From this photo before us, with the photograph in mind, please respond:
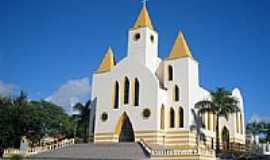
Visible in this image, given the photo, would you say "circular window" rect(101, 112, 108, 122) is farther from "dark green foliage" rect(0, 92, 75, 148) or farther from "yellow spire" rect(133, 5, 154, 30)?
"yellow spire" rect(133, 5, 154, 30)

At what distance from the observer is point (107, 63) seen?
Result: 181ft

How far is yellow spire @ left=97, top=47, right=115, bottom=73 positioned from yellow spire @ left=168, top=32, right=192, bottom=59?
29.7 feet

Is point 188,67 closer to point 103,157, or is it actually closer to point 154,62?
point 154,62

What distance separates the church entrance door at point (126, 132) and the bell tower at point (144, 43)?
7.85 metres

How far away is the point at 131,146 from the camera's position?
41.9 m

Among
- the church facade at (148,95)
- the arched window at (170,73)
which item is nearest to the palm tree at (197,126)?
the church facade at (148,95)

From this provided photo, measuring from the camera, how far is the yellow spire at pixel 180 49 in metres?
50.0

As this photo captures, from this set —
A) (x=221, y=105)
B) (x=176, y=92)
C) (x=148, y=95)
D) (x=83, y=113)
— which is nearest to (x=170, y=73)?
(x=176, y=92)

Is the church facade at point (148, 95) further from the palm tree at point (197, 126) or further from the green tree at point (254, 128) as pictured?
the green tree at point (254, 128)

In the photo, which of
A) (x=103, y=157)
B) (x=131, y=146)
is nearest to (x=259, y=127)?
(x=131, y=146)

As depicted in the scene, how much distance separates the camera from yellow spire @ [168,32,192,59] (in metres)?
50.0

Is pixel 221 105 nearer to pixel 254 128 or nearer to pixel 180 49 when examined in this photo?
pixel 180 49

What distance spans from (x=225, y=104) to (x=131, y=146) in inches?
488

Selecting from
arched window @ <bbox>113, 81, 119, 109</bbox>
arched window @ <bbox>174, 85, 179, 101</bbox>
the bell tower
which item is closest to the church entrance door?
arched window @ <bbox>113, 81, 119, 109</bbox>
